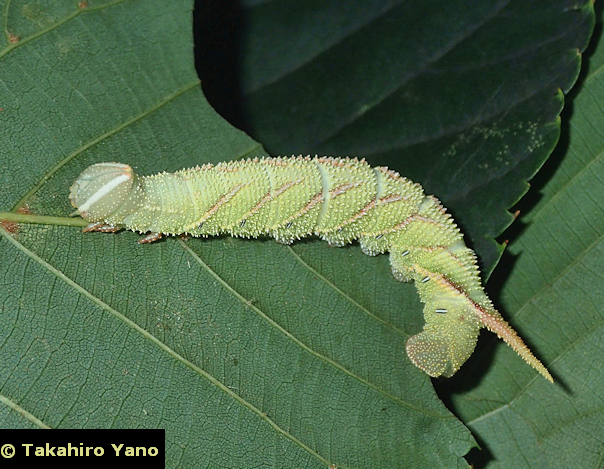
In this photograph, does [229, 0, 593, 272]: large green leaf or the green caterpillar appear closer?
the green caterpillar

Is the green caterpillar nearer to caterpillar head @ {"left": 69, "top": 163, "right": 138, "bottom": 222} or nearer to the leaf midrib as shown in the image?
caterpillar head @ {"left": 69, "top": 163, "right": 138, "bottom": 222}

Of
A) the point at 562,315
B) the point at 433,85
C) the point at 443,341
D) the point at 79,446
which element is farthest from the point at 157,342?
the point at 562,315

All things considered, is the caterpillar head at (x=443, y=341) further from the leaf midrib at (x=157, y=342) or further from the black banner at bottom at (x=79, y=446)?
the black banner at bottom at (x=79, y=446)

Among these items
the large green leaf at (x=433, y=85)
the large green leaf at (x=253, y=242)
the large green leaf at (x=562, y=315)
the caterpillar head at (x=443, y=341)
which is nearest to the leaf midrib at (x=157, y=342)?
the large green leaf at (x=253, y=242)

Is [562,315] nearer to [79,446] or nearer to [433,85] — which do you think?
[433,85]

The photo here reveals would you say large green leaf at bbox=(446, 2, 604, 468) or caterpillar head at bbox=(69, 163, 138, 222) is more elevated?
caterpillar head at bbox=(69, 163, 138, 222)

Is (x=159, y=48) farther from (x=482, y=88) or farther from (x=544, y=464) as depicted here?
(x=544, y=464)

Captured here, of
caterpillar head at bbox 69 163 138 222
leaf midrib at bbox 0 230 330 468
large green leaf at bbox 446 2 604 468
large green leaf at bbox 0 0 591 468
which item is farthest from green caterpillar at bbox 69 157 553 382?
large green leaf at bbox 446 2 604 468
